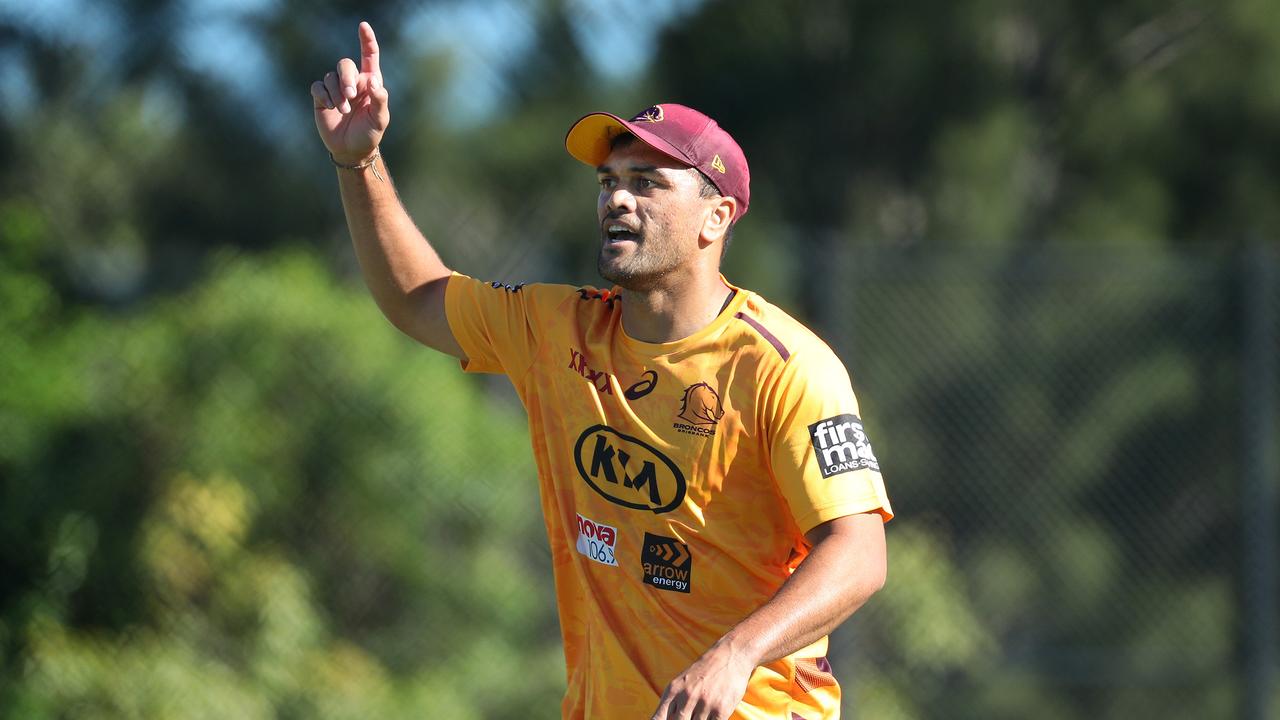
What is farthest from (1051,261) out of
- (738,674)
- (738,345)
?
(738,674)

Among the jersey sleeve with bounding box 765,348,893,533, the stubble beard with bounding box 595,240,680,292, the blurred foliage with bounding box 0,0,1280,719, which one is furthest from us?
the blurred foliage with bounding box 0,0,1280,719

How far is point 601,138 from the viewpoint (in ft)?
9.87

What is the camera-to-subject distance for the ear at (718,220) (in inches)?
117

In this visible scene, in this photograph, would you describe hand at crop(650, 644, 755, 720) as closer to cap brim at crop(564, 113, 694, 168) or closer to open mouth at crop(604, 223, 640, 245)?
open mouth at crop(604, 223, 640, 245)

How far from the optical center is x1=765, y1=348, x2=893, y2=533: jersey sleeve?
262cm

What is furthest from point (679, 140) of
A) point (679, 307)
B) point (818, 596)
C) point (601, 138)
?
point (818, 596)

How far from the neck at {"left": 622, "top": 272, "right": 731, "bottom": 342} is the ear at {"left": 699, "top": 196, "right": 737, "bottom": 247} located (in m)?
0.08

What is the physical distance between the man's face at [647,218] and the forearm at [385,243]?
1.55 ft

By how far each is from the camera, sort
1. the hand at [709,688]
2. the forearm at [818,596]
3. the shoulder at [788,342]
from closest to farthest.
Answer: the hand at [709,688] → the forearm at [818,596] → the shoulder at [788,342]

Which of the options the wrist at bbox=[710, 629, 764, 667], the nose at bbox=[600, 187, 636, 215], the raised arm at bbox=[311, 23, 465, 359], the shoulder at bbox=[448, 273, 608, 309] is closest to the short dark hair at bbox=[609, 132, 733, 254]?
the nose at bbox=[600, 187, 636, 215]

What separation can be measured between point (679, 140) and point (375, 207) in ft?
2.25

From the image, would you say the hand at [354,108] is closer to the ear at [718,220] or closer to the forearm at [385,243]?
the forearm at [385,243]

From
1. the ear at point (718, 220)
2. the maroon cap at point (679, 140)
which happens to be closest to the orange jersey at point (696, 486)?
the ear at point (718, 220)

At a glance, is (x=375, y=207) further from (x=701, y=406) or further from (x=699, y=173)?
(x=701, y=406)
